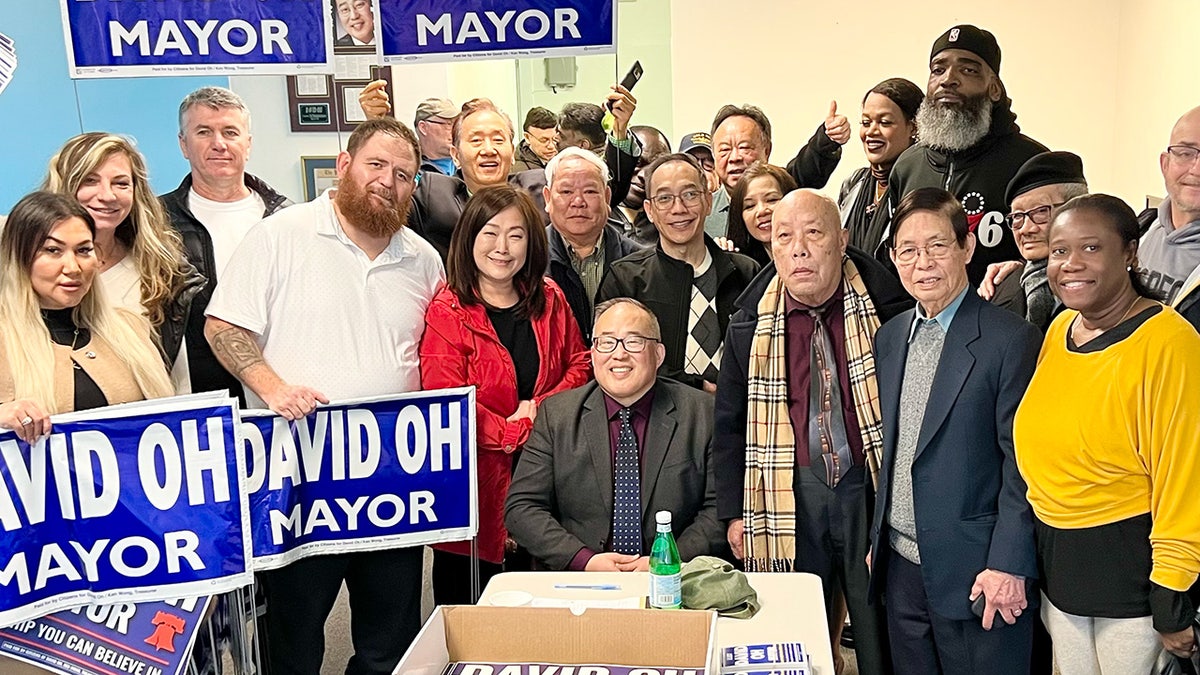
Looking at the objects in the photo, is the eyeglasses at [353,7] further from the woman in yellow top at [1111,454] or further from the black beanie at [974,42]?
the woman in yellow top at [1111,454]

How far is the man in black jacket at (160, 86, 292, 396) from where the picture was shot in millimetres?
3125

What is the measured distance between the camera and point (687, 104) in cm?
649

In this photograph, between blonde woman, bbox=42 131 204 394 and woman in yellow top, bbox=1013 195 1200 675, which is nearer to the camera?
woman in yellow top, bbox=1013 195 1200 675

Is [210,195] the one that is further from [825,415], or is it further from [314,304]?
[825,415]

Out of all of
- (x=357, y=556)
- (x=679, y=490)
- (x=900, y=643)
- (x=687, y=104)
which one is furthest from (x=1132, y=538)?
(x=687, y=104)

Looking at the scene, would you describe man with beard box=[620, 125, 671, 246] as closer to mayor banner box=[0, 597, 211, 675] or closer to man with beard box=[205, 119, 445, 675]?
man with beard box=[205, 119, 445, 675]

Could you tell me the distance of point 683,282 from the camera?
3.24 metres

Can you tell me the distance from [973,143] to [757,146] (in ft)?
2.92

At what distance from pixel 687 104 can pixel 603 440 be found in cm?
416

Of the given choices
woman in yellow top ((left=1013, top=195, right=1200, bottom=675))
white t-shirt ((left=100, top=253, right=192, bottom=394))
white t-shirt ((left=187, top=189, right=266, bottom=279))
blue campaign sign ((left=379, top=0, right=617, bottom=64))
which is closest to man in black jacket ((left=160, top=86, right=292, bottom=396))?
white t-shirt ((left=187, top=189, right=266, bottom=279))

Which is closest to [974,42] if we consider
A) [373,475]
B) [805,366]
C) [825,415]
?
[805,366]

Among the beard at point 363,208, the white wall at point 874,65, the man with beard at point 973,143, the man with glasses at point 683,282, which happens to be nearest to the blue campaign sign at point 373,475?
the beard at point 363,208

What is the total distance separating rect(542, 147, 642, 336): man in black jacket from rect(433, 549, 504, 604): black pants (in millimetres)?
854

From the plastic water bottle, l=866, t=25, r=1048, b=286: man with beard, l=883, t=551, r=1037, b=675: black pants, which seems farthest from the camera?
l=866, t=25, r=1048, b=286: man with beard
